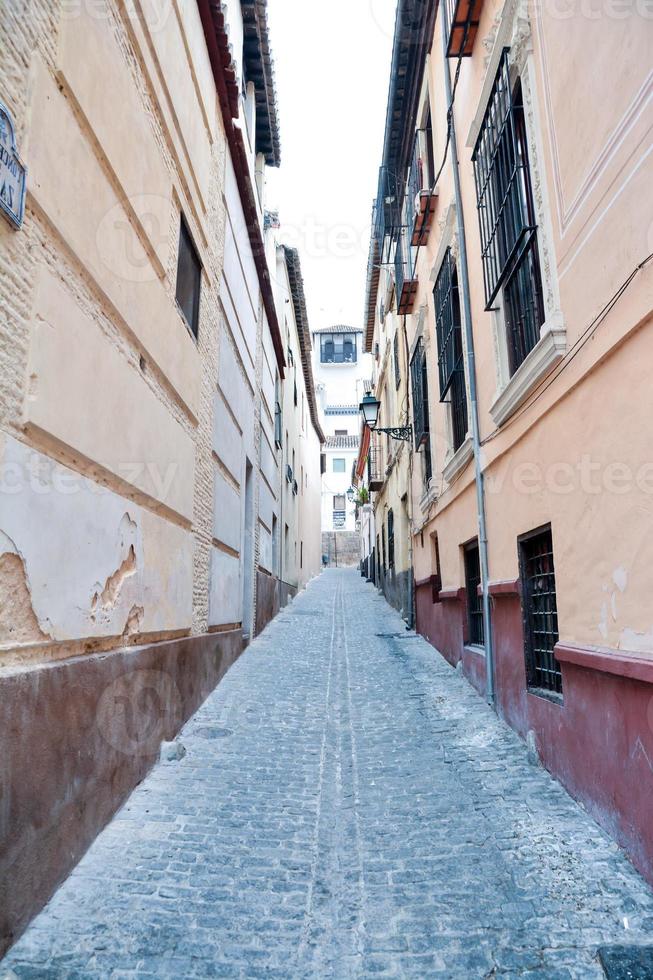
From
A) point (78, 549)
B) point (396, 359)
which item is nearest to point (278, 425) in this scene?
point (396, 359)

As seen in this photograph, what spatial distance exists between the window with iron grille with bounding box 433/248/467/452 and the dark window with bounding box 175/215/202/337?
9.99 ft

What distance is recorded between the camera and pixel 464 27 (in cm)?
620

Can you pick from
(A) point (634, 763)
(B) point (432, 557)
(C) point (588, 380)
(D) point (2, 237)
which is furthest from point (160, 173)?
(B) point (432, 557)

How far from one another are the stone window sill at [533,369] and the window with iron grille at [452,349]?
1.96 metres

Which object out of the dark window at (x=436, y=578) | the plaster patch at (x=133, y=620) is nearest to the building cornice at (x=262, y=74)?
the dark window at (x=436, y=578)

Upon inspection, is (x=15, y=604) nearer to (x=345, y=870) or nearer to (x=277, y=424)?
(x=345, y=870)

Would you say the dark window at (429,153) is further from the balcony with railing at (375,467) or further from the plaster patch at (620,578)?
the balcony with railing at (375,467)

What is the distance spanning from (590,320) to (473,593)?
420cm

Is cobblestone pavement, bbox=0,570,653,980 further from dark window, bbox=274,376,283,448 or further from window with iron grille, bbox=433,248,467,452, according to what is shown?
dark window, bbox=274,376,283,448

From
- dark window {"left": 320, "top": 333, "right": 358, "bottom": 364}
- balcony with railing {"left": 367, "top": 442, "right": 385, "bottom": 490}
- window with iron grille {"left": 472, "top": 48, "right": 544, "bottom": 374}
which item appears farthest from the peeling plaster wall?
dark window {"left": 320, "top": 333, "right": 358, "bottom": 364}

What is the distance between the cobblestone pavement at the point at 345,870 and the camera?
253cm

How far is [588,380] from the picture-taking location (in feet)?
12.0

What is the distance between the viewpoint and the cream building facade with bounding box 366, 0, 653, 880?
311 cm

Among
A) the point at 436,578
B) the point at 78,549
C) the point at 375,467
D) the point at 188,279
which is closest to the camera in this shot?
the point at 78,549
